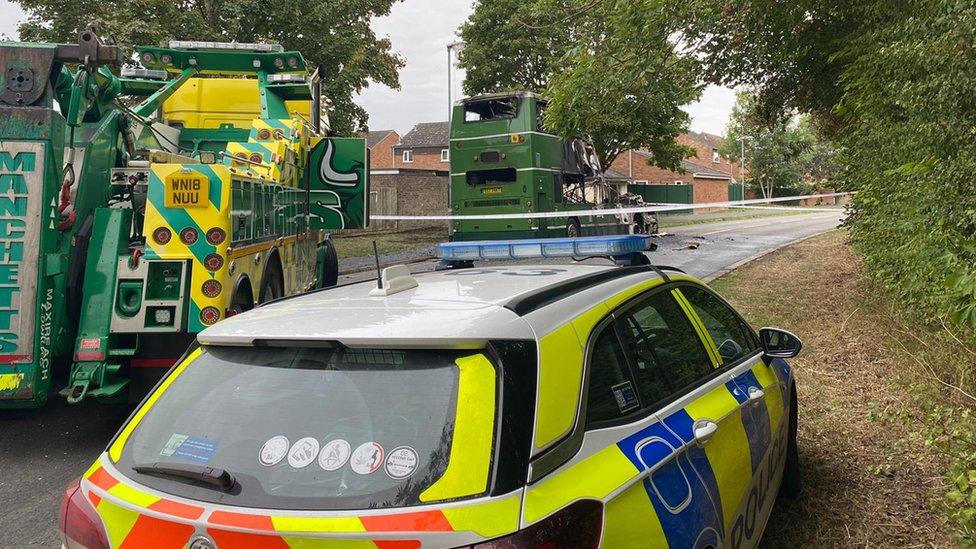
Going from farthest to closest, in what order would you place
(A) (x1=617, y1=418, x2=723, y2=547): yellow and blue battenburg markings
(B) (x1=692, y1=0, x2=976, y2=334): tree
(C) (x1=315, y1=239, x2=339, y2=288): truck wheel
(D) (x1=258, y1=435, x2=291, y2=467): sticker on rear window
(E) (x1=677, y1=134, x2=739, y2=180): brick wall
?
(E) (x1=677, y1=134, x2=739, y2=180): brick wall < (C) (x1=315, y1=239, x2=339, y2=288): truck wheel < (B) (x1=692, y1=0, x2=976, y2=334): tree < (A) (x1=617, y1=418, x2=723, y2=547): yellow and blue battenburg markings < (D) (x1=258, y1=435, x2=291, y2=467): sticker on rear window

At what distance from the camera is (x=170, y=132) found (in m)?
8.15

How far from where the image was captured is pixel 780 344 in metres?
3.93

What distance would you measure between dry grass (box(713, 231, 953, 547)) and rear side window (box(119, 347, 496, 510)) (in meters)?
2.49

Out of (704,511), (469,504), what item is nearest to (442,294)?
(469,504)

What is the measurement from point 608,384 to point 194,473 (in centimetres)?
122

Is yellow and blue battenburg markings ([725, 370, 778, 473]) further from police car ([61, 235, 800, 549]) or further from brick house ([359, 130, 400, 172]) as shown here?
brick house ([359, 130, 400, 172])

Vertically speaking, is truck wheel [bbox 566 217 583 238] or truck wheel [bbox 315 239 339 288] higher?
truck wheel [bbox 566 217 583 238]

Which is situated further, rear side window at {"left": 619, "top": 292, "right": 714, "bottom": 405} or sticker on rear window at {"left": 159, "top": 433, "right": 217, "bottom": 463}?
rear side window at {"left": 619, "top": 292, "right": 714, "bottom": 405}

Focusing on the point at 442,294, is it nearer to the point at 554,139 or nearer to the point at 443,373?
the point at 443,373

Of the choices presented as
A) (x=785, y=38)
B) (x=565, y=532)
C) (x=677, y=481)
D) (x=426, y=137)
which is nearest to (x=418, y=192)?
(x=785, y=38)

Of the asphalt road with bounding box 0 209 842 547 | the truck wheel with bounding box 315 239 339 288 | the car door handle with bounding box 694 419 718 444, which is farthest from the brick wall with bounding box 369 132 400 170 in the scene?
the car door handle with bounding box 694 419 718 444

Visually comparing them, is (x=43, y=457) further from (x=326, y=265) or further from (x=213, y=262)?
(x=326, y=265)

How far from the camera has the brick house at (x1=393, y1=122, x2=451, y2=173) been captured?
191 ft

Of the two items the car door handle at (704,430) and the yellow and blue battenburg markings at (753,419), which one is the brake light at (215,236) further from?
the car door handle at (704,430)
